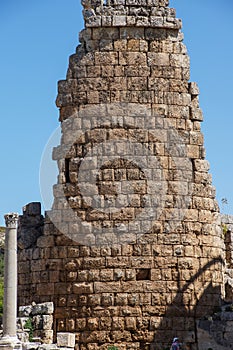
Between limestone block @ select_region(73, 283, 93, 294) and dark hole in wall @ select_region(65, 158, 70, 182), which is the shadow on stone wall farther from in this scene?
dark hole in wall @ select_region(65, 158, 70, 182)

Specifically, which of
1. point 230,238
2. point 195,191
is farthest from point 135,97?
point 230,238

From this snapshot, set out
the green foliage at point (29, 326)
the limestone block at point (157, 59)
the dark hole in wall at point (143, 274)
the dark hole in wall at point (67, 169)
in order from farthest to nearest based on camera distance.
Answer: the limestone block at point (157, 59), the dark hole in wall at point (67, 169), the dark hole in wall at point (143, 274), the green foliage at point (29, 326)

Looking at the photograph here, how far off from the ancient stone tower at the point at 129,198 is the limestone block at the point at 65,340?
1.33 m

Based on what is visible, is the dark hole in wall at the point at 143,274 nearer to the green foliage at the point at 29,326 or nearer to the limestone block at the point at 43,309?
the limestone block at the point at 43,309

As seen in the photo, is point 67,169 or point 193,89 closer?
point 67,169

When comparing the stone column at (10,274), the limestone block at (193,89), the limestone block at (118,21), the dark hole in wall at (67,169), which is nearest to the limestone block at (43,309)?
the stone column at (10,274)

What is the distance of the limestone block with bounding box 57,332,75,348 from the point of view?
17219 mm

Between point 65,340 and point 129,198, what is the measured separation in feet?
11.2

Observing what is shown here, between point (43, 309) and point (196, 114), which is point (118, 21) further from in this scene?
point (43, 309)

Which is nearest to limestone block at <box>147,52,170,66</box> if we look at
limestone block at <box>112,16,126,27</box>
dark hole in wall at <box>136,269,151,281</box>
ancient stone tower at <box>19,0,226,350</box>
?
ancient stone tower at <box>19,0,226,350</box>

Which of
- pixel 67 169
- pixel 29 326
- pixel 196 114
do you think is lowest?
pixel 29 326

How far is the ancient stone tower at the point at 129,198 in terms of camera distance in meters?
18.9

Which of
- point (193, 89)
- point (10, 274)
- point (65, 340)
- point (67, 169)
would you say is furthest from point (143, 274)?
point (193, 89)

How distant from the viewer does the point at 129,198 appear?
751 inches
